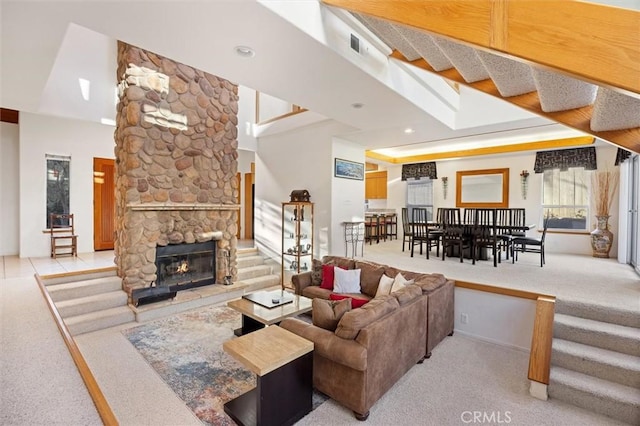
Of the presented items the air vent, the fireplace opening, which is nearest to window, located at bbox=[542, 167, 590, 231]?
the air vent

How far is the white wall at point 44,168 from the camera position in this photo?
557cm

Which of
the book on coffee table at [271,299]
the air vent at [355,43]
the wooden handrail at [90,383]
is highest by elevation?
the air vent at [355,43]

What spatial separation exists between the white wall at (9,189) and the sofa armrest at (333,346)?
21.5 feet

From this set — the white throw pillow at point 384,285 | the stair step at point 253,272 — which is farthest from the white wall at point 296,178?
the white throw pillow at point 384,285

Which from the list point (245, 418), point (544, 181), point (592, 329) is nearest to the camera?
point (245, 418)

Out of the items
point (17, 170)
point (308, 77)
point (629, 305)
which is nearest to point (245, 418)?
point (308, 77)

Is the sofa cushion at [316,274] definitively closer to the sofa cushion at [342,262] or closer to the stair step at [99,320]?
the sofa cushion at [342,262]

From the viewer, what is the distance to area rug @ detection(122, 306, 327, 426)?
2.49 metres

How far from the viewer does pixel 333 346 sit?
2.38 meters

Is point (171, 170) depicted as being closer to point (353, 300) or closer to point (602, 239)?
point (353, 300)

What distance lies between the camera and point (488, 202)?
7766 mm

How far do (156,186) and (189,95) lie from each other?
1.61 m

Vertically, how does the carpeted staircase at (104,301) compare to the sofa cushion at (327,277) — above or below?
below

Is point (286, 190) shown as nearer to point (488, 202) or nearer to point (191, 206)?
point (191, 206)
